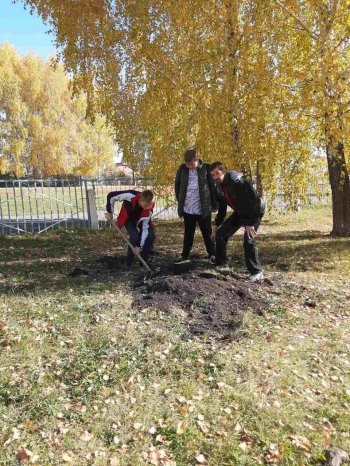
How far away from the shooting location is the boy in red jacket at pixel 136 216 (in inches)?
249

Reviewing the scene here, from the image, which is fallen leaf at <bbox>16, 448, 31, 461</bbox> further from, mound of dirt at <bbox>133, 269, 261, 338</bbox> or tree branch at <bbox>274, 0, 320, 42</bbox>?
tree branch at <bbox>274, 0, 320, 42</bbox>

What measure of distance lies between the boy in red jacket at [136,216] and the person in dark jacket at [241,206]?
1.03 metres

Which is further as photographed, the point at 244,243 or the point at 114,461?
the point at 244,243

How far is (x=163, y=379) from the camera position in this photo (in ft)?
12.0

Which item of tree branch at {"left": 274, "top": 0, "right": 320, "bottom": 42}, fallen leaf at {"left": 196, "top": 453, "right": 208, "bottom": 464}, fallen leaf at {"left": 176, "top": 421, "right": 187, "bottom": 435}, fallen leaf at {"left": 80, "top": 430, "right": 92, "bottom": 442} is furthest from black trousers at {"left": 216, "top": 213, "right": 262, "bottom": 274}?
fallen leaf at {"left": 80, "top": 430, "right": 92, "bottom": 442}

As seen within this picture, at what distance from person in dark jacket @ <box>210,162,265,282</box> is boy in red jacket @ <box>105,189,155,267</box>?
3.40 feet

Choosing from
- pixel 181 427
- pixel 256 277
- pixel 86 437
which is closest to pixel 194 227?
pixel 256 277

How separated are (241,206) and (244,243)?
1.79ft

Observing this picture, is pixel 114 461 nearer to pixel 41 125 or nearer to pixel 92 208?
pixel 92 208

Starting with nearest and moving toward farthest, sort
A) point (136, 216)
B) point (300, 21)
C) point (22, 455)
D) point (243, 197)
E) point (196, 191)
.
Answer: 1. point (22, 455)
2. point (243, 197)
3. point (196, 191)
4. point (136, 216)
5. point (300, 21)

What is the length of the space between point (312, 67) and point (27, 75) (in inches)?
1112

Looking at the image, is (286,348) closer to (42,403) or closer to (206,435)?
(206,435)

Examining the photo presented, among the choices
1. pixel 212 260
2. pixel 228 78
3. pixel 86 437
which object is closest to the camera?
pixel 86 437

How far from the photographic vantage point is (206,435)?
3.06 metres
